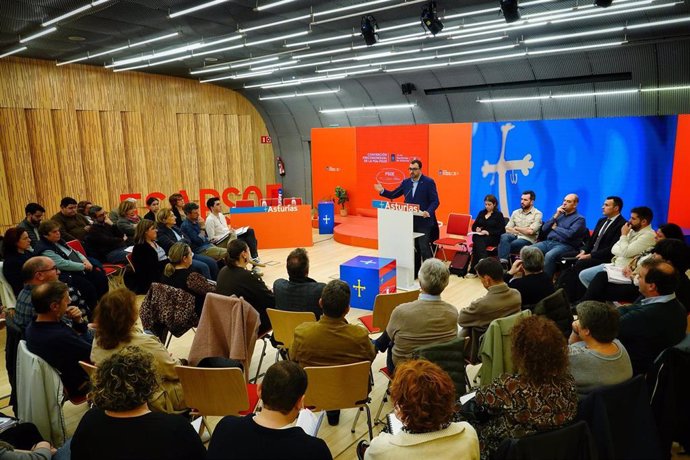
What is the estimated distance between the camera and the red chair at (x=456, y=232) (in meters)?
8.11

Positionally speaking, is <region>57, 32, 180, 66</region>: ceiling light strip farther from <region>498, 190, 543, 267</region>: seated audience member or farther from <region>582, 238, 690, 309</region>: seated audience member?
<region>582, 238, 690, 309</region>: seated audience member

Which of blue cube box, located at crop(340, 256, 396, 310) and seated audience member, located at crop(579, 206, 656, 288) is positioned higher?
seated audience member, located at crop(579, 206, 656, 288)

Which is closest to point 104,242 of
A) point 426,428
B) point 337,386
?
point 337,386

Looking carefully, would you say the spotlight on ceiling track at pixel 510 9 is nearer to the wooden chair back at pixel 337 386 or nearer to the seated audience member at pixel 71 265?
the wooden chair back at pixel 337 386

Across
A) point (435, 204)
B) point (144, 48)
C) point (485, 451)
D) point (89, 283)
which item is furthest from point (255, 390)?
point (144, 48)

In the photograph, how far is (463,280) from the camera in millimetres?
7766

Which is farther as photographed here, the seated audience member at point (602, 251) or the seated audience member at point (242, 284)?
the seated audience member at point (602, 251)

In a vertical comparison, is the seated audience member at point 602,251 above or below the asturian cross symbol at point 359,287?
above

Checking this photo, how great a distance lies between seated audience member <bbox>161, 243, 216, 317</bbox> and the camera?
4375mm

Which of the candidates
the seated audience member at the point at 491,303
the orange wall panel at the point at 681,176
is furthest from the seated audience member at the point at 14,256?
the orange wall panel at the point at 681,176

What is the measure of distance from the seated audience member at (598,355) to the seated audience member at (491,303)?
923 millimetres

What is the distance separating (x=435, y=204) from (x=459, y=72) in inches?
258

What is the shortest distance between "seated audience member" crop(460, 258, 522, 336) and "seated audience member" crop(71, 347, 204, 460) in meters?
2.19

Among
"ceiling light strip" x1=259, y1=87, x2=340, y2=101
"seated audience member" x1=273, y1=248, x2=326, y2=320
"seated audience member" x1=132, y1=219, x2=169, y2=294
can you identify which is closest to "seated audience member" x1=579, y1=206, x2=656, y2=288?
"seated audience member" x1=273, y1=248, x2=326, y2=320
